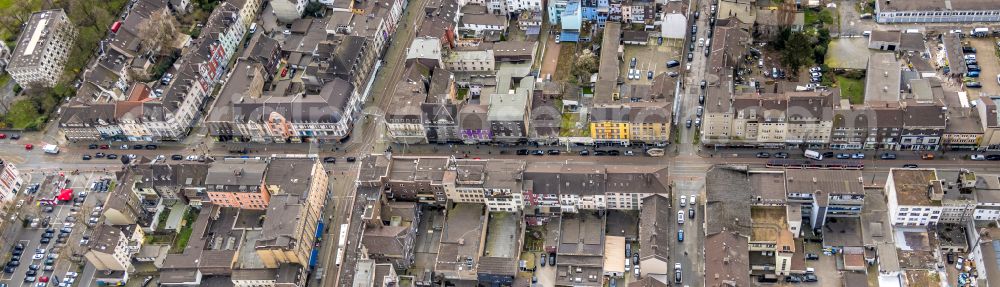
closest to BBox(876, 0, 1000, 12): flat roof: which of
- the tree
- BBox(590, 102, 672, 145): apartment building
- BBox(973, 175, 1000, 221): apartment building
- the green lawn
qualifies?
the green lawn

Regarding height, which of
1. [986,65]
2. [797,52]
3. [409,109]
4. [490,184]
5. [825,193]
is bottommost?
[490,184]

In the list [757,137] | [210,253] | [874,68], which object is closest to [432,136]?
[210,253]

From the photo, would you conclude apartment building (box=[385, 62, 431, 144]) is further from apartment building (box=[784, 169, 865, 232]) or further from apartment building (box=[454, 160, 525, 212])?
apartment building (box=[784, 169, 865, 232])

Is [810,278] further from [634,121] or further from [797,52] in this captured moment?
[797,52]

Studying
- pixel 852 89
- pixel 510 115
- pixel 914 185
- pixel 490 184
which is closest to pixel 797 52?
pixel 852 89

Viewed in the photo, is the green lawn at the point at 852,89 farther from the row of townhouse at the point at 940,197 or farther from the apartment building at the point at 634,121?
the apartment building at the point at 634,121
